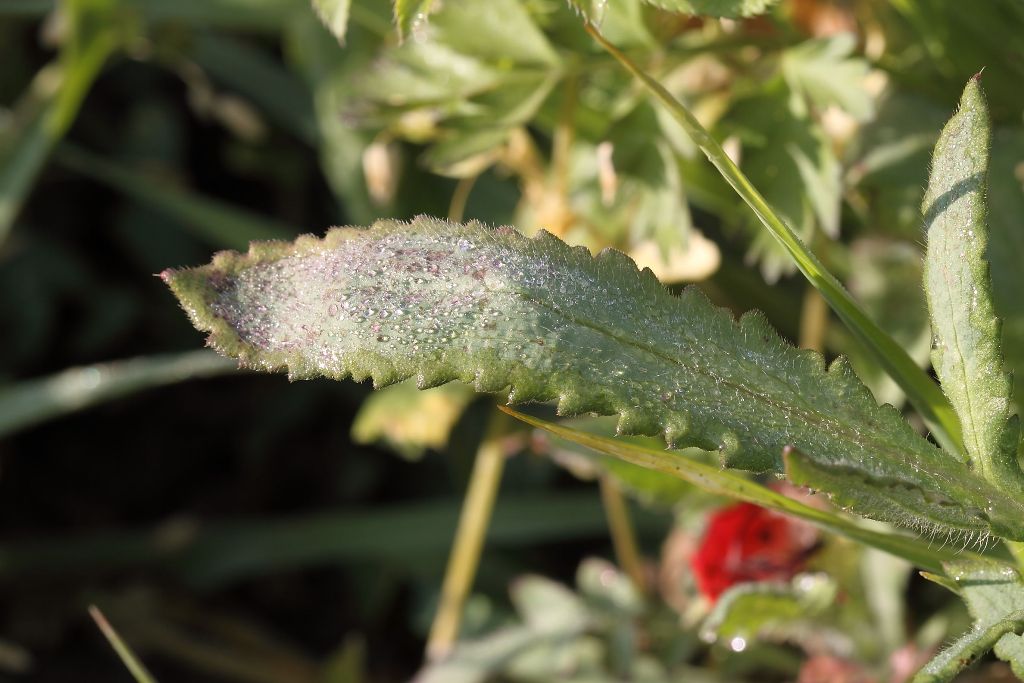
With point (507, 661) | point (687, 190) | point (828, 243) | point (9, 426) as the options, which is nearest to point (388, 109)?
point (687, 190)

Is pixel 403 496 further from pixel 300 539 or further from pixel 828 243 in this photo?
pixel 828 243

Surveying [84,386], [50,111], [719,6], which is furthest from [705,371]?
[50,111]

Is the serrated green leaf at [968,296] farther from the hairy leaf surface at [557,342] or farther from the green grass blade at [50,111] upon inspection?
the green grass blade at [50,111]

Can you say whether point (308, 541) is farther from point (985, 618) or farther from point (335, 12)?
point (985, 618)

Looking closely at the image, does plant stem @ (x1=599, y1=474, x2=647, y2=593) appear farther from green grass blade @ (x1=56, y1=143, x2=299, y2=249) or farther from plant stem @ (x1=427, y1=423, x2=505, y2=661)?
green grass blade @ (x1=56, y1=143, x2=299, y2=249)

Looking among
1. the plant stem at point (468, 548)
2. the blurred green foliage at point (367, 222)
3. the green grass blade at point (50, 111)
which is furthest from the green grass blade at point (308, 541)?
the green grass blade at point (50, 111)

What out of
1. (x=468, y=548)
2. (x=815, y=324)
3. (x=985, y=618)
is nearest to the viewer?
(x=985, y=618)
